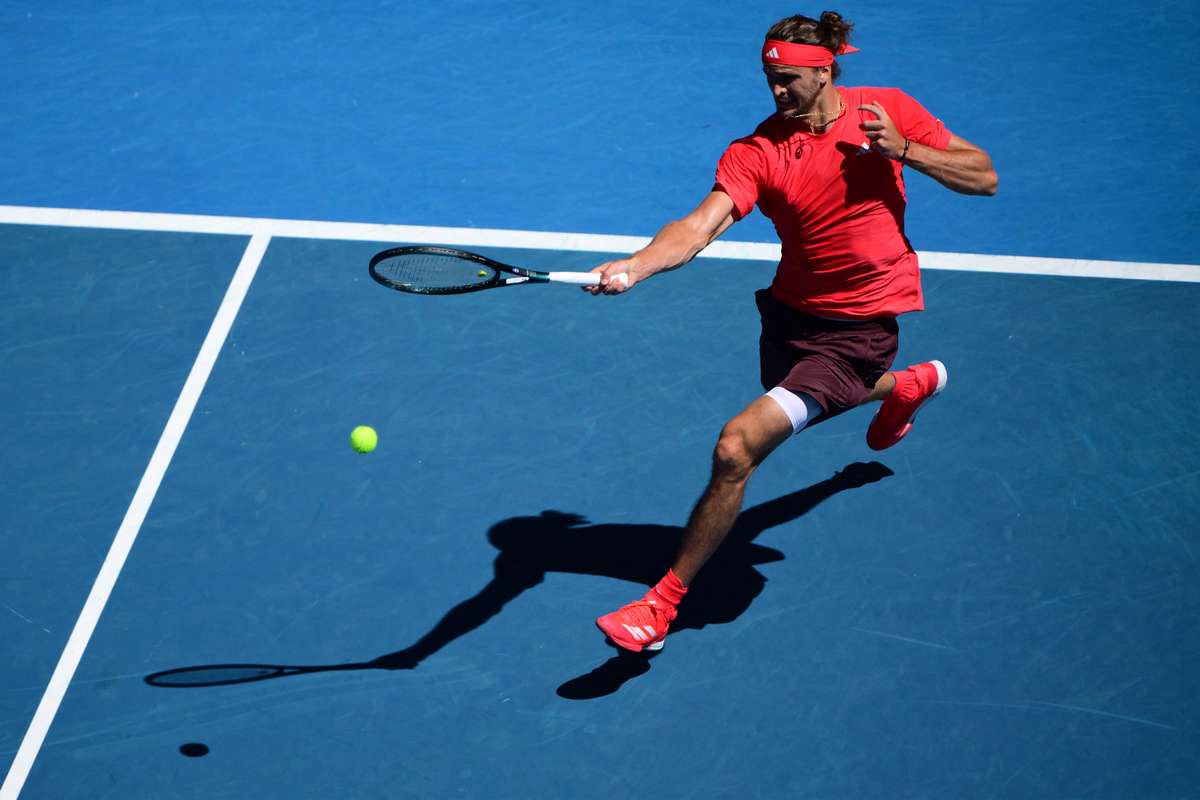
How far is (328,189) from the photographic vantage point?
25.0 ft

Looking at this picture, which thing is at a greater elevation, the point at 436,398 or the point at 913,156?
the point at 913,156

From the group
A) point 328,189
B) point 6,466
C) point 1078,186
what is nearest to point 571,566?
point 6,466

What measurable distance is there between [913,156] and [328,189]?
3.78 m

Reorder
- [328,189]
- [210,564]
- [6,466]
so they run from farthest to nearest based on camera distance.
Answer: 1. [328,189]
2. [6,466]
3. [210,564]

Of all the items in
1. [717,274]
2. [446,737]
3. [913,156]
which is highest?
[913,156]

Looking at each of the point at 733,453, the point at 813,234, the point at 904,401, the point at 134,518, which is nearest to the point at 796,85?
the point at 813,234

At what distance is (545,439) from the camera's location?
6023mm

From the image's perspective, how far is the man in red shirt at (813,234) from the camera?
16.0ft

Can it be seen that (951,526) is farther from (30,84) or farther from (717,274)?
(30,84)

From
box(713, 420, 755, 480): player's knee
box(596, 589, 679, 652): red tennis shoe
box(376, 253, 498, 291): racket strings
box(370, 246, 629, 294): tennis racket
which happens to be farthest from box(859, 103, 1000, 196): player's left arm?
box(596, 589, 679, 652): red tennis shoe

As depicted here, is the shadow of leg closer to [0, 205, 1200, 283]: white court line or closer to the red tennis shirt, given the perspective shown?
the red tennis shirt

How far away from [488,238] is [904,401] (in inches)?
101

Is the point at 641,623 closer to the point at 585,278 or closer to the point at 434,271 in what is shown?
the point at 585,278

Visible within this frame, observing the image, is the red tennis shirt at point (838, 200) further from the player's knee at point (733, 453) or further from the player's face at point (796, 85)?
the player's knee at point (733, 453)
